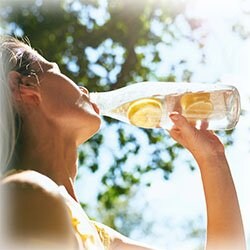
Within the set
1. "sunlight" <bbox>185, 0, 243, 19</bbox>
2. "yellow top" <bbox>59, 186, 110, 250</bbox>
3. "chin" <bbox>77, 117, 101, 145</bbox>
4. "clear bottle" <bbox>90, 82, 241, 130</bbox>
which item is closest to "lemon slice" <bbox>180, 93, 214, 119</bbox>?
"clear bottle" <bbox>90, 82, 241, 130</bbox>

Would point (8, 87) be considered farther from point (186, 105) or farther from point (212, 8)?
point (212, 8)

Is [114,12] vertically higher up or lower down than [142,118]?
higher up

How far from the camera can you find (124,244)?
96cm

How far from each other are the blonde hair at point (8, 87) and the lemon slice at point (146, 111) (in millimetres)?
267

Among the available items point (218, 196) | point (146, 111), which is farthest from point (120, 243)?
point (146, 111)

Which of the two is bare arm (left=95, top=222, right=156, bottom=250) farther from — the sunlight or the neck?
the sunlight

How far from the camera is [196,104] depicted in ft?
3.51

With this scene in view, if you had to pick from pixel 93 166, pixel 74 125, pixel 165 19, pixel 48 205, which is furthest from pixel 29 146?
pixel 93 166

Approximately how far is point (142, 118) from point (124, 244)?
27 cm

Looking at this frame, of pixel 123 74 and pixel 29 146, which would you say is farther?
pixel 123 74

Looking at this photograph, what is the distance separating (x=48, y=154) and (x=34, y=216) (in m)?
0.22

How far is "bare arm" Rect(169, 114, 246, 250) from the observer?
93 cm

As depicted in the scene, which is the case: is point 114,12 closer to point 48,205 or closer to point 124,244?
point 124,244

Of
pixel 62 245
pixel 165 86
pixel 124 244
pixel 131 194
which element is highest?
pixel 165 86
